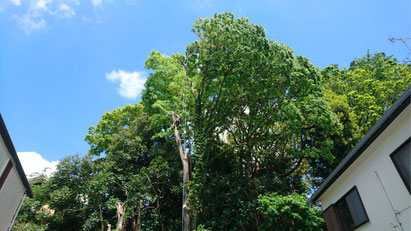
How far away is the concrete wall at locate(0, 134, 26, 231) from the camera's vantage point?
8.70 meters

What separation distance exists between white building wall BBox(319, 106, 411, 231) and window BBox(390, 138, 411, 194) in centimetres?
10

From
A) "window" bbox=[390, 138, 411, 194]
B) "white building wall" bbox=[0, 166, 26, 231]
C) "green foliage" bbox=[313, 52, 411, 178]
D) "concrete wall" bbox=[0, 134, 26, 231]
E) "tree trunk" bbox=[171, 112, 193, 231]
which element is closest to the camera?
"window" bbox=[390, 138, 411, 194]

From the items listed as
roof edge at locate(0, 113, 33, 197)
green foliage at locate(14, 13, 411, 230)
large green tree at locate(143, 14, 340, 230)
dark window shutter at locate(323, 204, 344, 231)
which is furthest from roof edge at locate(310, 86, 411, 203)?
roof edge at locate(0, 113, 33, 197)

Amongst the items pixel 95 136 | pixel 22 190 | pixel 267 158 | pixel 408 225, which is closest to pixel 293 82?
pixel 267 158

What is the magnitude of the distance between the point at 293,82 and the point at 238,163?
5444 millimetres

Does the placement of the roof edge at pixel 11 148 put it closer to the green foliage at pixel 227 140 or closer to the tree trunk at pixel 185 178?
the green foliage at pixel 227 140

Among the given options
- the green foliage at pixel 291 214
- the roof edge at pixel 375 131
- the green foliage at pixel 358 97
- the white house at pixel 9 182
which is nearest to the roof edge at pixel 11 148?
the white house at pixel 9 182

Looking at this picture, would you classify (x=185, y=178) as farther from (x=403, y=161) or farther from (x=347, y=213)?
(x=403, y=161)

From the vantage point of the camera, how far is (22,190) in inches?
433

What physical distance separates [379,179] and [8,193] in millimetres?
12529

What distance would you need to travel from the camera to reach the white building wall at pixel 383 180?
229 inches

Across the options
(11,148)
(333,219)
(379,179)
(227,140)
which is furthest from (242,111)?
(11,148)

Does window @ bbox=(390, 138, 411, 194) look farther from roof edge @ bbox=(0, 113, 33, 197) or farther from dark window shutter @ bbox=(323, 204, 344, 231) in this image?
roof edge @ bbox=(0, 113, 33, 197)

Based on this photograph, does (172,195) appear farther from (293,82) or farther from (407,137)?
(407,137)
